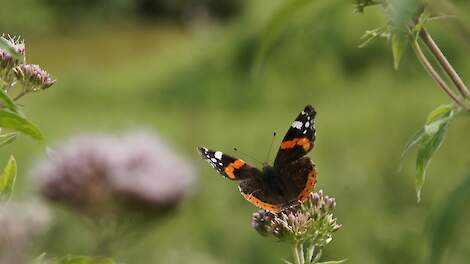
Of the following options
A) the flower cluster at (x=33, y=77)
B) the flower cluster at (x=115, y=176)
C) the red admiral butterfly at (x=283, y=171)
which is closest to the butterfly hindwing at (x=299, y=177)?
the red admiral butterfly at (x=283, y=171)

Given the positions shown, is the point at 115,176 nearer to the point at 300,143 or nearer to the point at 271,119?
the point at 300,143

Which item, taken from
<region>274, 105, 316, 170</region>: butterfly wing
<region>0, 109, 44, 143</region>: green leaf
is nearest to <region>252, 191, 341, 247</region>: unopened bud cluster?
<region>274, 105, 316, 170</region>: butterfly wing

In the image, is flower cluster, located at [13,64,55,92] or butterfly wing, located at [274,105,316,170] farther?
butterfly wing, located at [274,105,316,170]

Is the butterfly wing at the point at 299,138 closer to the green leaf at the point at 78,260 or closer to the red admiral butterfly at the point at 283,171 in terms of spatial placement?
the red admiral butterfly at the point at 283,171

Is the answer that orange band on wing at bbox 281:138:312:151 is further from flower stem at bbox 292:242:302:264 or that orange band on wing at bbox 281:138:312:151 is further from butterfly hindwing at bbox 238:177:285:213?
flower stem at bbox 292:242:302:264

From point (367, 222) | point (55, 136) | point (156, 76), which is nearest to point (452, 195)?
point (367, 222)

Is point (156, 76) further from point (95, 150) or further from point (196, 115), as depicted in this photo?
point (95, 150)

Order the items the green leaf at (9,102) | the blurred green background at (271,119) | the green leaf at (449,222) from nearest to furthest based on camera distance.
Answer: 1. the green leaf at (449,222)
2. the green leaf at (9,102)
3. the blurred green background at (271,119)

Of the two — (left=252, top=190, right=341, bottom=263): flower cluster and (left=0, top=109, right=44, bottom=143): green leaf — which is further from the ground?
(left=0, top=109, right=44, bottom=143): green leaf
